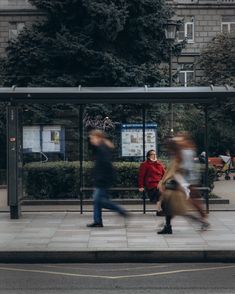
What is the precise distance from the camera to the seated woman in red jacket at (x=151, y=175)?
53.7 feet

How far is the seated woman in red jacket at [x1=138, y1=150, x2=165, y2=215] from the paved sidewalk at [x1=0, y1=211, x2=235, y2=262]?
58cm

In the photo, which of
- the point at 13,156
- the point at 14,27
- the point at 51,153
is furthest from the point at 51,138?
the point at 14,27

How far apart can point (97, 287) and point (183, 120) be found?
10.5 m

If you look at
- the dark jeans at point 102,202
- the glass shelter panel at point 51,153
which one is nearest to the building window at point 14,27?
the glass shelter panel at point 51,153

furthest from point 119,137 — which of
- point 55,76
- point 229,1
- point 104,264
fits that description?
point 229,1

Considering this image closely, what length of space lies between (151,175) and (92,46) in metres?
18.3

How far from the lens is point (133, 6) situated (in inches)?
1330

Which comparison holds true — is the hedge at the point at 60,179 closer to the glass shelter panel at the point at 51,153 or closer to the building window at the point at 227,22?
the glass shelter panel at the point at 51,153

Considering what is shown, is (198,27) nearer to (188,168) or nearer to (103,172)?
(103,172)

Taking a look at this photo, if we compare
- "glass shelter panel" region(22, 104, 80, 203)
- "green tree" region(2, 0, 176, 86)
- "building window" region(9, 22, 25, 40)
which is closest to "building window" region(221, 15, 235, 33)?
"building window" region(9, 22, 25, 40)

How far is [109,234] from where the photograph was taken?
1329 centimetres

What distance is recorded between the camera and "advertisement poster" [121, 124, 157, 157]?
17891 mm

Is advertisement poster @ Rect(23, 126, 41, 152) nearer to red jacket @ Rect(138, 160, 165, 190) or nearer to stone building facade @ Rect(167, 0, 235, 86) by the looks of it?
red jacket @ Rect(138, 160, 165, 190)

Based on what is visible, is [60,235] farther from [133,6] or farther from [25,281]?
[133,6]
